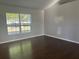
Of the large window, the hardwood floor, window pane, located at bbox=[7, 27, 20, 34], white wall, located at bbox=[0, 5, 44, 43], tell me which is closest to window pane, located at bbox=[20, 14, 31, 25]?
the large window

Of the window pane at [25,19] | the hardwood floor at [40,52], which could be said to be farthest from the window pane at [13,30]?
the hardwood floor at [40,52]

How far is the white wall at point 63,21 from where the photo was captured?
4094 mm

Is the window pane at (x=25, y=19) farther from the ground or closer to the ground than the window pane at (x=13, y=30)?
farther from the ground

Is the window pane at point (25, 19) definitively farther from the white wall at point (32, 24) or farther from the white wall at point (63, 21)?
the white wall at point (63, 21)

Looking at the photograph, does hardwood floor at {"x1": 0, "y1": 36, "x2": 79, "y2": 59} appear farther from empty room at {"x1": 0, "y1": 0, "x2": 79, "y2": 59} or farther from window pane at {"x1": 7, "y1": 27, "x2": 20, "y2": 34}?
window pane at {"x1": 7, "y1": 27, "x2": 20, "y2": 34}

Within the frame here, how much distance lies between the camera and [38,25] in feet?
19.5

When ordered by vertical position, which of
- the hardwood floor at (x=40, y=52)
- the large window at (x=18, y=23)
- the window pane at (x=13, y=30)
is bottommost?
the hardwood floor at (x=40, y=52)

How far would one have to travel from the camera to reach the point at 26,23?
5293 mm

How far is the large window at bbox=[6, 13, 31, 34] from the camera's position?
14.9 feet

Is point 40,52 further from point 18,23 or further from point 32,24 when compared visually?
point 32,24

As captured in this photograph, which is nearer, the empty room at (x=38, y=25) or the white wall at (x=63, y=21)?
the empty room at (x=38, y=25)

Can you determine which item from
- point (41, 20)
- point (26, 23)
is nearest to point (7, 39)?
point (26, 23)

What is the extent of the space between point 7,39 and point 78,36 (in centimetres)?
389

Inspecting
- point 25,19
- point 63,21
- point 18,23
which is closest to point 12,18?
point 18,23
